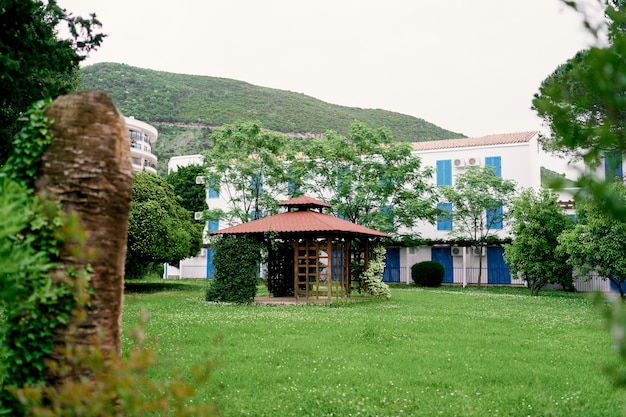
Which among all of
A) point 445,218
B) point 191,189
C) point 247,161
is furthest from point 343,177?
point 191,189

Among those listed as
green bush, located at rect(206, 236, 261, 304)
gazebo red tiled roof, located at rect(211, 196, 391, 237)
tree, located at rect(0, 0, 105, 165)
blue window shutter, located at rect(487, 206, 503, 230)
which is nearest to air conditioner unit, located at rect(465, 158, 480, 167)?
blue window shutter, located at rect(487, 206, 503, 230)

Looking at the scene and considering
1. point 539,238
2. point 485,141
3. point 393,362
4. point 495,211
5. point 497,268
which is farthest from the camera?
point 485,141

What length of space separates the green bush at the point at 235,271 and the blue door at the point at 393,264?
1902 cm

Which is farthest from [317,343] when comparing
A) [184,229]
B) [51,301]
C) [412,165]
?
[412,165]

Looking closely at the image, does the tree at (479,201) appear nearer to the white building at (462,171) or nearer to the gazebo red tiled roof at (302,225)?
the white building at (462,171)

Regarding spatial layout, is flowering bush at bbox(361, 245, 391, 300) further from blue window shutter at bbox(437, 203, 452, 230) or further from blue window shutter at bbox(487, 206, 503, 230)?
blue window shutter at bbox(487, 206, 503, 230)

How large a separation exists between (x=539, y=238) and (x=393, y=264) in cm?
1271

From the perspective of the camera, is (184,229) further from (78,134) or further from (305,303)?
(78,134)

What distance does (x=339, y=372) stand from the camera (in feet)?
25.7

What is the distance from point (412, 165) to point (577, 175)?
3016cm

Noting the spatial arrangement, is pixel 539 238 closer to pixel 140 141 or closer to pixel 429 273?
pixel 429 273

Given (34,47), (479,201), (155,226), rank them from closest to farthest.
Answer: (34,47), (155,226), (479,201)

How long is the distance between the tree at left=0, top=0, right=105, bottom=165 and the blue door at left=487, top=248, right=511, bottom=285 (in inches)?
1127

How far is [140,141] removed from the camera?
195 feet
